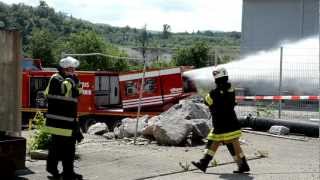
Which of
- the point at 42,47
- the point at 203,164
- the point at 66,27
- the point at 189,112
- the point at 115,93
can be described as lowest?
the point at 203,164

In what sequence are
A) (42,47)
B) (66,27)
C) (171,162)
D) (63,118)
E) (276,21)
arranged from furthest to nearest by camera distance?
(66,27) → (42,47) → (276,21) → (171,162) → (63,118)

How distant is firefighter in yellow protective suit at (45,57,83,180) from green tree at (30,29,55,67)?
53.3 m

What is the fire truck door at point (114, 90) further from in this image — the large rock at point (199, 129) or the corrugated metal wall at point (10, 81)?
the corrugated metal wall at point (10, 81)

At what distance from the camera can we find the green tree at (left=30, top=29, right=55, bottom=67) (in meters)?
61.1

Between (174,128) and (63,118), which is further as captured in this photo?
(174,128)

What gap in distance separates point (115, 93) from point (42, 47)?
1738 inches

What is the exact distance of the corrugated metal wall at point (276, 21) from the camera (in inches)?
1528

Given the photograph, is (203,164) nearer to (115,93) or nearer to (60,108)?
(60,108)

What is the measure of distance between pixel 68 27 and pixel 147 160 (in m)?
109

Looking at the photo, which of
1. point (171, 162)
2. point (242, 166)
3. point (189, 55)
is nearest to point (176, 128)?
point (171, 162)

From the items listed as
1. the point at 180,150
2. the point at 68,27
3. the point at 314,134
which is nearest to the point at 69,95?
the point at 180,150

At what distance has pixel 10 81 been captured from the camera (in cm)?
846

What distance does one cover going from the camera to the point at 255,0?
41438 mm

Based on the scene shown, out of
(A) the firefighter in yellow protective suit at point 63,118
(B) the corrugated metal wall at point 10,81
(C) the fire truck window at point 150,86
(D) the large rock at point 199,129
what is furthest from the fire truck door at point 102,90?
(A) the firefighter in yellow protective suit at point 63,118
